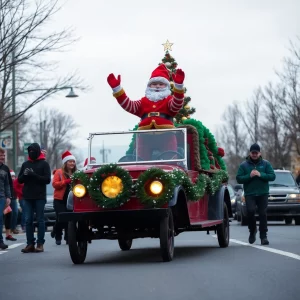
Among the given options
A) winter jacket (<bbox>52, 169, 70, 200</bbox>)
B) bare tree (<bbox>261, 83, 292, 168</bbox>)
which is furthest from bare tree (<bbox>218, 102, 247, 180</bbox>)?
winter jacket (<bbox>52, 169, 70, 200</bbox>)

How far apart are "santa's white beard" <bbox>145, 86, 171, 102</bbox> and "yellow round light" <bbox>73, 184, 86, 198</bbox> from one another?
3.86 meters

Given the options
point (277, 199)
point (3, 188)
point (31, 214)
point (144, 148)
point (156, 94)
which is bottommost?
point (31, 214)

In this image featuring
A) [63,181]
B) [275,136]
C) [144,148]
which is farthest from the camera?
[275,136]

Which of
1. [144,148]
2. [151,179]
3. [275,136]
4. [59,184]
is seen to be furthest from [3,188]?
[275,136]

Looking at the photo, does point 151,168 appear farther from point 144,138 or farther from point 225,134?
point 225,134

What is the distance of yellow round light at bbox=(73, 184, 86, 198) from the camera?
1285 cm

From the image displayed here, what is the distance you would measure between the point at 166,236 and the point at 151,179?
80cm

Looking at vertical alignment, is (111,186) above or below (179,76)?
below

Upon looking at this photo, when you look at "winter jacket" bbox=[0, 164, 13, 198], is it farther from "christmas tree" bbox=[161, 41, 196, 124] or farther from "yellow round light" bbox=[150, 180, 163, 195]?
"yellow round light" bbox=[150, 180, 163, 195]

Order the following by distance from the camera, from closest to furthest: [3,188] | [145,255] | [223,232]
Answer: [145,255] < [223,232] < [3,188]

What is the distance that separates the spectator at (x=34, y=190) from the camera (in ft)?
52.4

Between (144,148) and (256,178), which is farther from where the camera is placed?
(256,178)

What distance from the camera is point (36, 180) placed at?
16.0m

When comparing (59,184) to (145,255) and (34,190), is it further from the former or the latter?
(145,255)
